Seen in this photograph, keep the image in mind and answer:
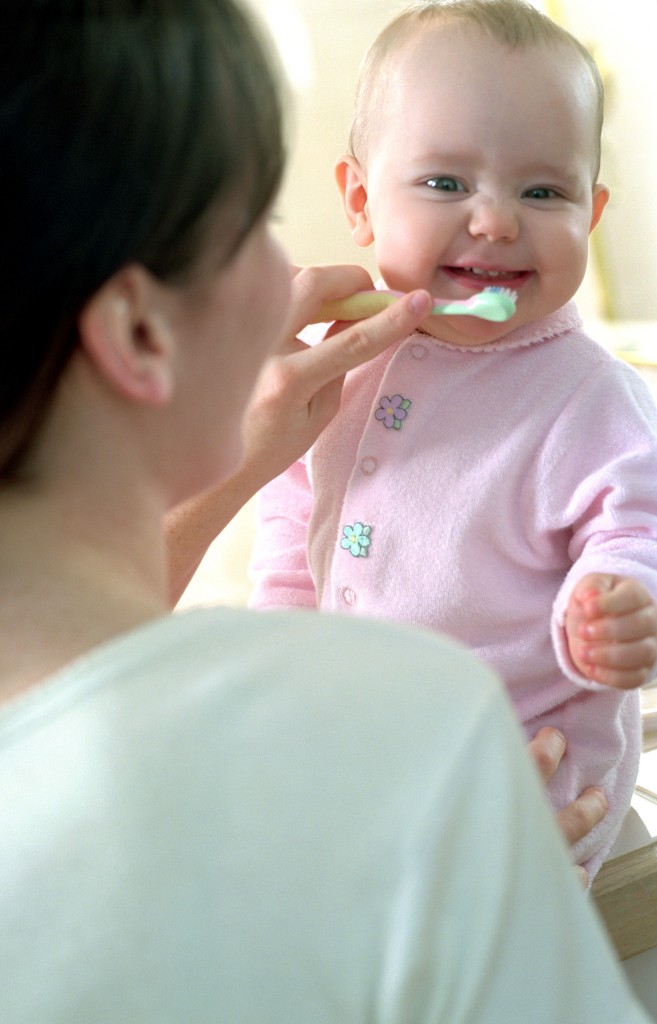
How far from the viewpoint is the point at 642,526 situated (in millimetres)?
864

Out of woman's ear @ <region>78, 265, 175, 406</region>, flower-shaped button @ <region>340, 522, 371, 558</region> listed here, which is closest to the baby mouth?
flower-shaped button @ <region>340, 522, 371, 558</region>

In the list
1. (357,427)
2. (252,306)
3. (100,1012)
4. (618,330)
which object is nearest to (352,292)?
(357,427)

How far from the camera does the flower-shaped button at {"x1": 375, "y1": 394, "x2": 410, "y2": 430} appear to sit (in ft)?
3.20

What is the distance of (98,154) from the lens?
17.8 inches

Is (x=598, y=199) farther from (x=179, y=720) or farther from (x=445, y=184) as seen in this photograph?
(x=179, y=720)

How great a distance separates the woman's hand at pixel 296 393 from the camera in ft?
2.95

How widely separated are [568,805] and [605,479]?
26 cm

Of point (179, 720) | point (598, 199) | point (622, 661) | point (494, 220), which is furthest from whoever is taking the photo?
point (598, 199)

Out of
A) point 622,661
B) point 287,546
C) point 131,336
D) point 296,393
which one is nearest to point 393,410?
point 296,393

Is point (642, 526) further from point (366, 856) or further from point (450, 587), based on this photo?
point (366, 856)

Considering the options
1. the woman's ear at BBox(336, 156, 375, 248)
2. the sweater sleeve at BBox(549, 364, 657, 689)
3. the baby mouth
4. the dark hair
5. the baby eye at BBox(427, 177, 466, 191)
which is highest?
the dark hair

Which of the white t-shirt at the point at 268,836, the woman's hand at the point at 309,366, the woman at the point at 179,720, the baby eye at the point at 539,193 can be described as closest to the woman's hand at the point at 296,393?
the woman's hand at the point at 309,366

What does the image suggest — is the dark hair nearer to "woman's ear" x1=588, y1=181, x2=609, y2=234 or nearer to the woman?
the woman

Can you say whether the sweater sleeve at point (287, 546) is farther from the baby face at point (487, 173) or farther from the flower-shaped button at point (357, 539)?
the baby face at point (487, 173)
